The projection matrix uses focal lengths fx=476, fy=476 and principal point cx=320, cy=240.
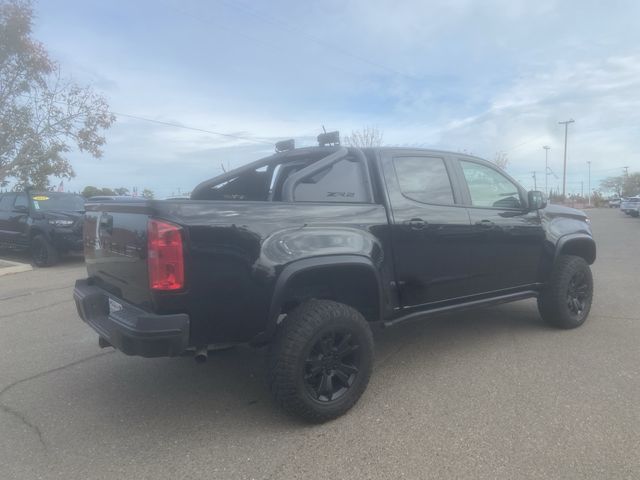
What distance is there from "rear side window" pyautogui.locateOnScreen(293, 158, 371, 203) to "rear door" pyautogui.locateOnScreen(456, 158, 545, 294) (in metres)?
1.05

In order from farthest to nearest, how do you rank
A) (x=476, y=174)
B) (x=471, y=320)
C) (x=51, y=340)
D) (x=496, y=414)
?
(x=471, y=320)
(x=51, y=340)
(x=476, y=174)
(x=496, y=414)

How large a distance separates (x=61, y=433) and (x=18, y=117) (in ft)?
31.5

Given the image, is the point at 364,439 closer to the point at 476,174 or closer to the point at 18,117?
the point at 476,174

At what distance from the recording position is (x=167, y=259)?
8.69 ft

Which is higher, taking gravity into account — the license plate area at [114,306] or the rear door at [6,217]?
the rear door at [6,217]

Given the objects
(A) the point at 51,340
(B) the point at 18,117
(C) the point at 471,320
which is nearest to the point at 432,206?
(C) the point at 471,320

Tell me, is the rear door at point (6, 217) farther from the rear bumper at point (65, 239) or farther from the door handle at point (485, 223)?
the door handle at point (485, 223)

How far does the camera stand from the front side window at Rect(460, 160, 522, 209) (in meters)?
4.27

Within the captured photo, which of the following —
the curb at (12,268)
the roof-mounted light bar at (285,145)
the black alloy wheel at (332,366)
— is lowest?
the curb at (12,268)

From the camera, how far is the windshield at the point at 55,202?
10195mm

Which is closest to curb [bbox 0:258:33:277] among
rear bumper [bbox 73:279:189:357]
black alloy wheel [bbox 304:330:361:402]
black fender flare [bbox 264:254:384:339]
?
rear bumper [bbox 73:279:189:357]

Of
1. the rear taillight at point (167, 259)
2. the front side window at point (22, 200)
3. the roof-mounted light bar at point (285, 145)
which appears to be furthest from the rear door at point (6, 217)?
the rear taillight at point (167, 259)

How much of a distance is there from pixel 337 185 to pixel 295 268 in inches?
36.8

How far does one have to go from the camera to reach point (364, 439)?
9.46ft
